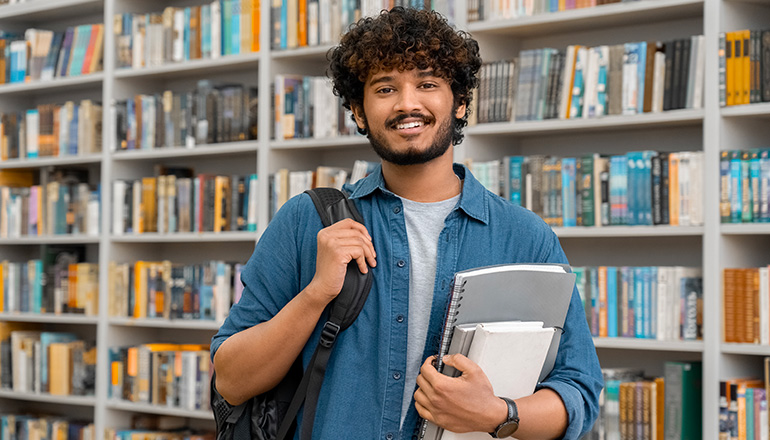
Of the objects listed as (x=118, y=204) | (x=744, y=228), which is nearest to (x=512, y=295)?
(x=744, y=228)

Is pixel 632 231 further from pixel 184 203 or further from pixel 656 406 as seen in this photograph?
pixel 184 203

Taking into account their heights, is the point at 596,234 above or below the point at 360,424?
above

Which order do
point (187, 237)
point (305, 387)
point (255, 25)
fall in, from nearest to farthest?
1. point (305, 387)
2. point (255, 25)
3. point (187, 237)

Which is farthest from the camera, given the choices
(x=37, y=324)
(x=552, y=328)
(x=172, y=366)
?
(x=37, y=324)

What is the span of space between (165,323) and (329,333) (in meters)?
2.63

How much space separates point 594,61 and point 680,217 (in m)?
0.56

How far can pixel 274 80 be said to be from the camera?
3.56m

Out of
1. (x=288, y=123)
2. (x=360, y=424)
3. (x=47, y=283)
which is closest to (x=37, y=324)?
(x=47, y=283)

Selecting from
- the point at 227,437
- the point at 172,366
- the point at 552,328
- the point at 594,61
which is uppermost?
the point at 594,61

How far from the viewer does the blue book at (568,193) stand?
2902 mm

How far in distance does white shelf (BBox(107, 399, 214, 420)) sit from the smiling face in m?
2.47

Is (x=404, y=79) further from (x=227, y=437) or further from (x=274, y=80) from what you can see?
(x=274, y=80)

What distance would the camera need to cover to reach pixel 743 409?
8.53 feet

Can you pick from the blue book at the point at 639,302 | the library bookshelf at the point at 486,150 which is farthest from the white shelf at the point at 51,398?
the blue book at the point at 639,302
